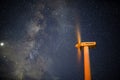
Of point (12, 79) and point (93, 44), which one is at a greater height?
point (93, 44)

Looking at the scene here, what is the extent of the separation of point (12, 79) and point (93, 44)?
2688cm

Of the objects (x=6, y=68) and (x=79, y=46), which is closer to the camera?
(x=79, y=46)

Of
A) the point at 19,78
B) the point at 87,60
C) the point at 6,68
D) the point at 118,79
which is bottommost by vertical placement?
the point at 118,79

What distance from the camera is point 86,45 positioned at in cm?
2714

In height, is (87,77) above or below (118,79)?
above

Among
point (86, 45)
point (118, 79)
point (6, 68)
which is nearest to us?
point (86, 45)

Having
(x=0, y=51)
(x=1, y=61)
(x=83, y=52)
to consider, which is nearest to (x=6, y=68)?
(x=1, y=61)

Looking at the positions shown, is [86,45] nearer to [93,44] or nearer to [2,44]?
[93,44]

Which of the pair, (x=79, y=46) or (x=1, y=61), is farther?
(x=1, y=61)

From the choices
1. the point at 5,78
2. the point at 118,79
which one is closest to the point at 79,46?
the point at 5,78

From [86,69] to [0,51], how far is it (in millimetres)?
29327

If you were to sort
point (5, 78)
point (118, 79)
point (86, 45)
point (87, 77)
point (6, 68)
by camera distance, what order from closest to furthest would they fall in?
point (87, 77) < point (86, 45) < point (5, 78) < point (6, 68) < point (118, 79)

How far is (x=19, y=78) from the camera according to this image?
44.5 metres

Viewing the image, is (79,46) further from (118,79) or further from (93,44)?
(118,79)
